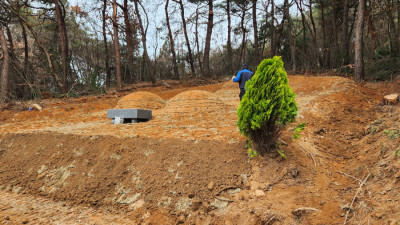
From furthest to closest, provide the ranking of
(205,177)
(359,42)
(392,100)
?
1. (359,42)
2. (392,100)
3. (205,177)

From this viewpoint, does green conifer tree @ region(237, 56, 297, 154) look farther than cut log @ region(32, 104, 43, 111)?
No

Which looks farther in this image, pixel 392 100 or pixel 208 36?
pixel 208 36

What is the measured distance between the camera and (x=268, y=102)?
2.72m

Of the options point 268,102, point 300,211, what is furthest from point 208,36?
point 300,211

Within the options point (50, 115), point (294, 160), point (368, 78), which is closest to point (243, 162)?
point (294, 160)

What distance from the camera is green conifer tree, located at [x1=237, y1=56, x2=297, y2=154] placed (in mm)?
2756

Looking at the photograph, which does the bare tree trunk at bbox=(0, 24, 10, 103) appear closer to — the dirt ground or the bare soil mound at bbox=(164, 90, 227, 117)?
the dirt ground

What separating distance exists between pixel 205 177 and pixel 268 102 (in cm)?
126

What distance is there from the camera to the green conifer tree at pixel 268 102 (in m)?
2.76

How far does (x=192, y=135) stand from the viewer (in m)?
4.19

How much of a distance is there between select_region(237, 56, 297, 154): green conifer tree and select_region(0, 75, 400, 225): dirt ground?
0.51 metres

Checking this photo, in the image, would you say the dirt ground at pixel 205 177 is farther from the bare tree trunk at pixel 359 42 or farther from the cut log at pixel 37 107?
the bare tree trunk at pixel 359 42

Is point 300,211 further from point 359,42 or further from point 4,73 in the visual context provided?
point 4,73

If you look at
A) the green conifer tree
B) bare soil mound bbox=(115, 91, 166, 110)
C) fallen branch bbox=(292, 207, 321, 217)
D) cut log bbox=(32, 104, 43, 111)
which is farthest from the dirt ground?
cut log bbox=(32, 104, 43, 111)
